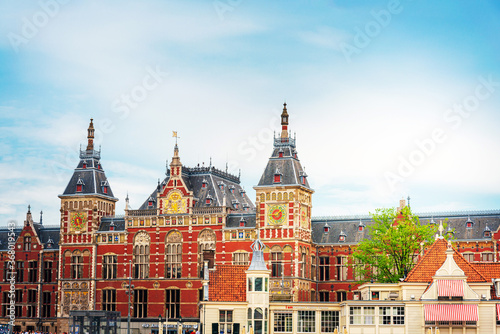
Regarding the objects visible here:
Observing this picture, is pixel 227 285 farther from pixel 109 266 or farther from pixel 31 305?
pixel 31 305

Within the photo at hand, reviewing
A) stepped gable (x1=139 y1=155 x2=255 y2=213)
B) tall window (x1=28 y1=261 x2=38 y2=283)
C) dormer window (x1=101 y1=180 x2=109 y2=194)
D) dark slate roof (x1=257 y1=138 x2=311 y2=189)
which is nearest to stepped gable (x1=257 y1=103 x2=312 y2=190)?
dark slate roof (x1=257 y1=138 x2=311 y2=189)

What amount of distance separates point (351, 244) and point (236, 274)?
106 feet

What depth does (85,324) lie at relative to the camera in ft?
247

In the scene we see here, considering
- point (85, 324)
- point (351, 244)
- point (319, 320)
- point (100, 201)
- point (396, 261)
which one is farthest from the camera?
point (100, 201)

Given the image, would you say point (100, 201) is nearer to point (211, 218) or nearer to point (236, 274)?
point (211, 218)

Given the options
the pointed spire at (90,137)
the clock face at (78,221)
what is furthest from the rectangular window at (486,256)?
the pointed spire at (90,137)

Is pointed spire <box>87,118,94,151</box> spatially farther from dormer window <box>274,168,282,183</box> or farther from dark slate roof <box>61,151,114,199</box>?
dormer window <box>274,168,282,183</box>

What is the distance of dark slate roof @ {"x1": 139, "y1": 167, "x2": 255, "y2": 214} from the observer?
A: 10325cm

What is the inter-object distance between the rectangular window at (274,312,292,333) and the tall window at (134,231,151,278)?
37.5 metres

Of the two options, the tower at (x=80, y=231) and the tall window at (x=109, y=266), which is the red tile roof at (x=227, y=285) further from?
the tower at (x=80, y=231)

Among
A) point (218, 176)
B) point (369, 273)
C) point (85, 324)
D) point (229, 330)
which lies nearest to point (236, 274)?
point (229, 330)

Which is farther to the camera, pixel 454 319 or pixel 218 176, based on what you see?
pixel 218 176

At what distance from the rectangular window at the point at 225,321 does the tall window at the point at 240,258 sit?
2924 cm

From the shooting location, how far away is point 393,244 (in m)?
84.6
